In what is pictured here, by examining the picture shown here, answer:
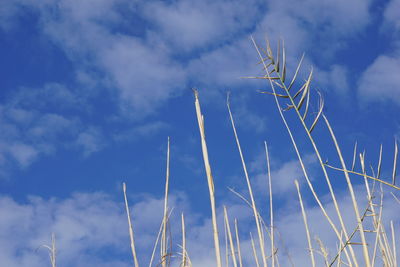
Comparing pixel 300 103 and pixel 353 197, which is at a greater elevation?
pixel 300 103

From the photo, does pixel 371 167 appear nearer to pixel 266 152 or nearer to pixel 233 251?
pixel 266 152

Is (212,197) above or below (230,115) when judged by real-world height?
below

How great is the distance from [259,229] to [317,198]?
588 millimetres

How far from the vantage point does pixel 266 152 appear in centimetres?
196

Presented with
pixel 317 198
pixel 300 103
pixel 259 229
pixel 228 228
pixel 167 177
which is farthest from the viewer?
pixel 228 228

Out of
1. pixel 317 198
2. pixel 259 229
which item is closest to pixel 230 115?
pixel 317 198

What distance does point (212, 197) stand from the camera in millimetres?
1206

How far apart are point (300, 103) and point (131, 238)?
898mm

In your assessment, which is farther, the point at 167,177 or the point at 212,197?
the point at 167,177

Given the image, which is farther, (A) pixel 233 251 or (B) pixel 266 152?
(A) pixel 233 251

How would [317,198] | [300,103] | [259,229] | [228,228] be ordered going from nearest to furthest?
[300,103] < [317,198] < [259,229] < [228,228]

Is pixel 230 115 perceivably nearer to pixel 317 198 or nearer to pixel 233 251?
pixel 317 198

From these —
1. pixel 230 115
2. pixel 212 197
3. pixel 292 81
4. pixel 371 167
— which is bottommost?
pixel 212 197

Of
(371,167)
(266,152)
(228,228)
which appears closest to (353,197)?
(371,167)
